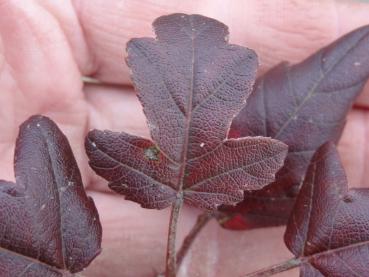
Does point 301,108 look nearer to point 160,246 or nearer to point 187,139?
point 187,139

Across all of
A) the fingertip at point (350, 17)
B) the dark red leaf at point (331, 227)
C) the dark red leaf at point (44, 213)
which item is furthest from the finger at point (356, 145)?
the dark red leaf at point (44, 213)

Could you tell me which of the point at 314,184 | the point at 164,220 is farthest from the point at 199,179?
the point at 164,220

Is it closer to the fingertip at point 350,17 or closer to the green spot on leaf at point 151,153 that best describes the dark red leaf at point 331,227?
the green spot on leaf at point 151,153

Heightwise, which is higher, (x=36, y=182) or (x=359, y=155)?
(x=36, y=182)

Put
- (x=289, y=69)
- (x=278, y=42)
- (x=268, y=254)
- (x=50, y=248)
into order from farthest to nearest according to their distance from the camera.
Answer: (x=268, y=254) → (x=278, y=42) → (x=289, y=69) → (x=50, y=248)

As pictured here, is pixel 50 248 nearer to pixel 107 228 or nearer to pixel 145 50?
pixel 145 50

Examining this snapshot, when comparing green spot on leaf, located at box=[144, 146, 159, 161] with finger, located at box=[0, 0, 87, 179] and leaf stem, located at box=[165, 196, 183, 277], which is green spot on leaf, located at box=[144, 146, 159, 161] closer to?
leaf stem, located at box=[165, 196, 183, 277]
